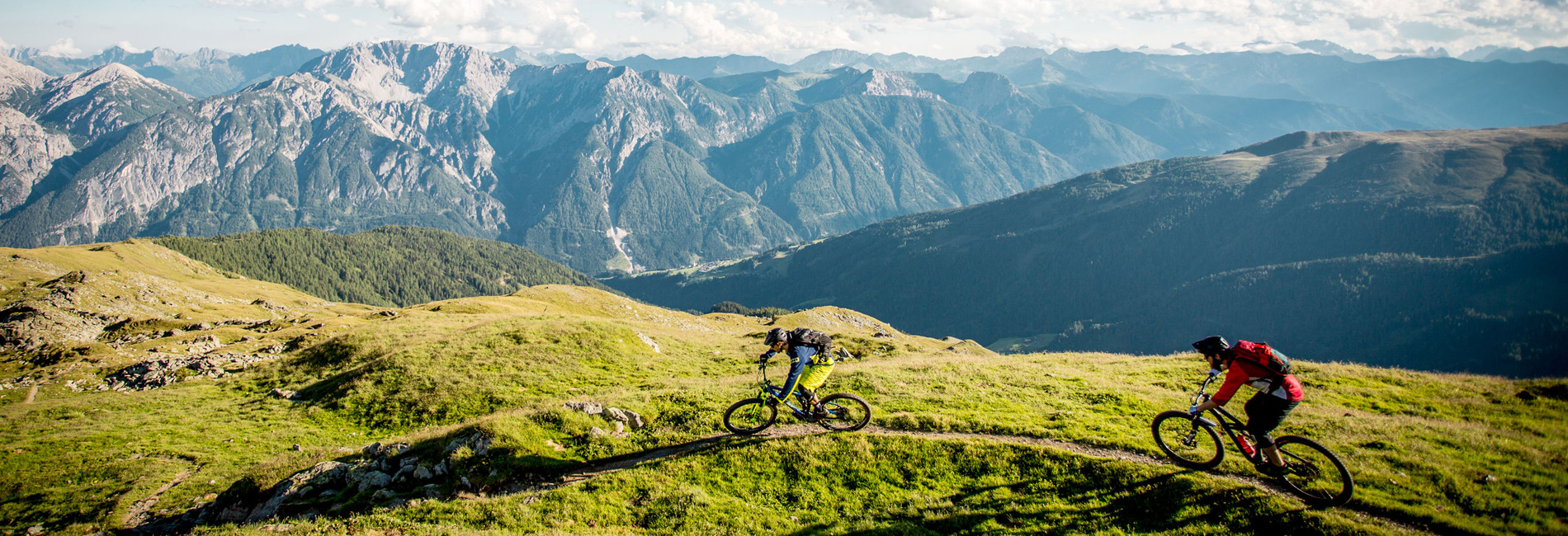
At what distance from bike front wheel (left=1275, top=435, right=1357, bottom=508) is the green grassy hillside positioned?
0.43 m

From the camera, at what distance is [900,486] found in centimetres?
1792

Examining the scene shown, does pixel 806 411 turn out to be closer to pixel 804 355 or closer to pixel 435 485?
pixel 804 355

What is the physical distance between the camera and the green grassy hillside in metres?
15.8

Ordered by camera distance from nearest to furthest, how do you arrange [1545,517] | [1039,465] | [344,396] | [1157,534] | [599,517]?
1. [1545,517]
2. [1157,534]
3. [599,517]
4. [1039,465]
5. [344,396]

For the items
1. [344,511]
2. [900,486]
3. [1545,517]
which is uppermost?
[1545,517]

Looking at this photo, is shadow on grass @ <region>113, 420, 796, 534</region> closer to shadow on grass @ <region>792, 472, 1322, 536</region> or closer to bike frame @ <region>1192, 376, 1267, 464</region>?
shadow on grass @ <region>792, 472, 1322, 536</region>

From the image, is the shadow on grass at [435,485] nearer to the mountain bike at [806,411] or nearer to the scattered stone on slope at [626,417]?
the mountain bike at [806,411]

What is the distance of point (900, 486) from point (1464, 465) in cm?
1449

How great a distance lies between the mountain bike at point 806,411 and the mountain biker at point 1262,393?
9859 mm

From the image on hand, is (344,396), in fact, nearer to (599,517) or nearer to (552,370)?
(552,370)

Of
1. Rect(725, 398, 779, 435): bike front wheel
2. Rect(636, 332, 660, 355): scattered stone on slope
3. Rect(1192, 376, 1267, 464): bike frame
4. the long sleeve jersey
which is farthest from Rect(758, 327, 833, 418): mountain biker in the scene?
Rect(636, 332, 660, 355): scattered stone on slope

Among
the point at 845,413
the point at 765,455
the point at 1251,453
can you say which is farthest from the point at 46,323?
the point at 1251,453

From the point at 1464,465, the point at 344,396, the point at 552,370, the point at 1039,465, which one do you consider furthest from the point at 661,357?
the point at 1464,465

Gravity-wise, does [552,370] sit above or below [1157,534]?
below
